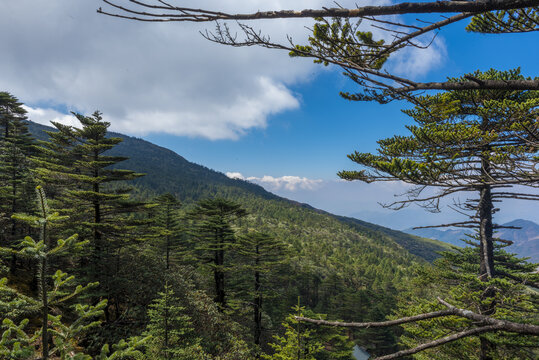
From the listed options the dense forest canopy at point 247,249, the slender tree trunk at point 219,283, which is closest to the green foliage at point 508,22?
the dense forest canopy at point 247,249

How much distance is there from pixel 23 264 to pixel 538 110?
29.9 meters

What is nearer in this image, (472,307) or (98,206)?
(472,307)

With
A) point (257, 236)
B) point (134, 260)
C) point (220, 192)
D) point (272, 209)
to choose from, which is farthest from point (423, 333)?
point (220, 192)

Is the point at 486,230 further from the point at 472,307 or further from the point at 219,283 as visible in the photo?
the point at 219,283

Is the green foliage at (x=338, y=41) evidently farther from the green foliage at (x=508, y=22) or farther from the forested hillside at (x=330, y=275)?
the forested hillside at (x=330, y=275)

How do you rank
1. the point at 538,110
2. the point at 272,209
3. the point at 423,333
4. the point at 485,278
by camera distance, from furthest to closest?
the point at 272,209 → the point at 485,278 → the point at 423,333 → the point at 538,110

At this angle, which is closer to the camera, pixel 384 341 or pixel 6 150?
pixel 6 150

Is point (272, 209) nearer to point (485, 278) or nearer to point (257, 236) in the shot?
point (257, 236)

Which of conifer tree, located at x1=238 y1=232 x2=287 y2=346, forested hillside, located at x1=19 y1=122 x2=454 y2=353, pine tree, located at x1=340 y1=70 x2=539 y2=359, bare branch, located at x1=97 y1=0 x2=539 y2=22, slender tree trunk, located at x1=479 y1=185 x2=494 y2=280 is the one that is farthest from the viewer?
forested hillside, located at x1=19 y1=122 x2=454 y2=353

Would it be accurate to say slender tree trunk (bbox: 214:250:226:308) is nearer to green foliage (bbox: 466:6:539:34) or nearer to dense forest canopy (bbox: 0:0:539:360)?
dense forest canopy (bbox: 0:0:539:360)

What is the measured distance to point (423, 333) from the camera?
6.38 metres

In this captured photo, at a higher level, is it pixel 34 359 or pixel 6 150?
pixel 6 150

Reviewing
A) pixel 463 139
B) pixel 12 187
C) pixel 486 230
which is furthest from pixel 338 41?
pixel 12 187

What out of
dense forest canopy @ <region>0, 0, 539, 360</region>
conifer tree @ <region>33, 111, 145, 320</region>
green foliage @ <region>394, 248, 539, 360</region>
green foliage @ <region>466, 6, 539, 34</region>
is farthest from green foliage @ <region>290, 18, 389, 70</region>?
conifer tree @ <region>33, 111, 145, 320</region>
